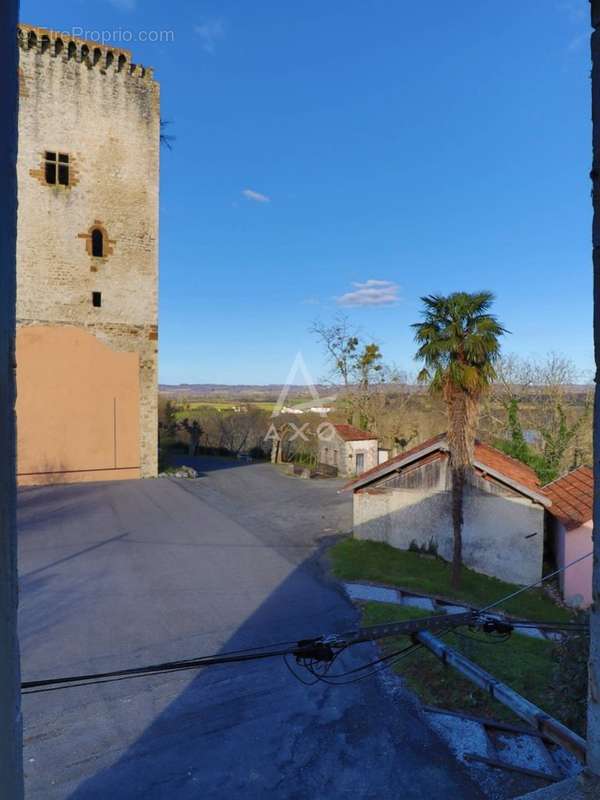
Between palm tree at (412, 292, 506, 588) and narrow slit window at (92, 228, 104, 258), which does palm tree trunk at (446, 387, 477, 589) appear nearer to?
palm tree at (412, 292, 506, 588)

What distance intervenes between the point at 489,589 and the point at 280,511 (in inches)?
298

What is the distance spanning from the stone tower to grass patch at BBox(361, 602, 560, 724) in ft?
44.8

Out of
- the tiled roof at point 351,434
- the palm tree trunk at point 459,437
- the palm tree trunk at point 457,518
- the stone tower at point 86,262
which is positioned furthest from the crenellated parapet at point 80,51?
the tiled roof at point 351,434

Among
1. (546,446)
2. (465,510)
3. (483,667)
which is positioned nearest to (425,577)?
(465,510)

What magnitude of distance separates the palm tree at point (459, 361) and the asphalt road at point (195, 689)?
430cm

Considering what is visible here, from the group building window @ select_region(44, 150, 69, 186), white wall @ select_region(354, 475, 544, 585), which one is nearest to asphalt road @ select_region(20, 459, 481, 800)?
white wall @ select_region(354, 475, 544, 585)

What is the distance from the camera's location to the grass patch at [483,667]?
5816 millimetres

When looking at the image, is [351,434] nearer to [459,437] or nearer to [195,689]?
[459,437]

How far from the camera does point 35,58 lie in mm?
17797

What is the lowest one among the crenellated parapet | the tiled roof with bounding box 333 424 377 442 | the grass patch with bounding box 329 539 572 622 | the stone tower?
the grass patch with bounding box 329 539 572 622

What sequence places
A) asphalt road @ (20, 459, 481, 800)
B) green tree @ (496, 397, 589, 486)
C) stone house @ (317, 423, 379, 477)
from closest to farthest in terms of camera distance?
asphalt road @ (20, 459, 481, 800)
green tree @ (496, 397, 589, 486)
stone house @ (317, 423, 379, 477)

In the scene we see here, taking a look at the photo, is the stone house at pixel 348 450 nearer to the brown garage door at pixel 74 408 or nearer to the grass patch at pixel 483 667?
the brown garage door at pixel 74 408

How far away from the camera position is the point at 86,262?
1878 centimetres

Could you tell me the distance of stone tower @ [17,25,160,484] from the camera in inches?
703
